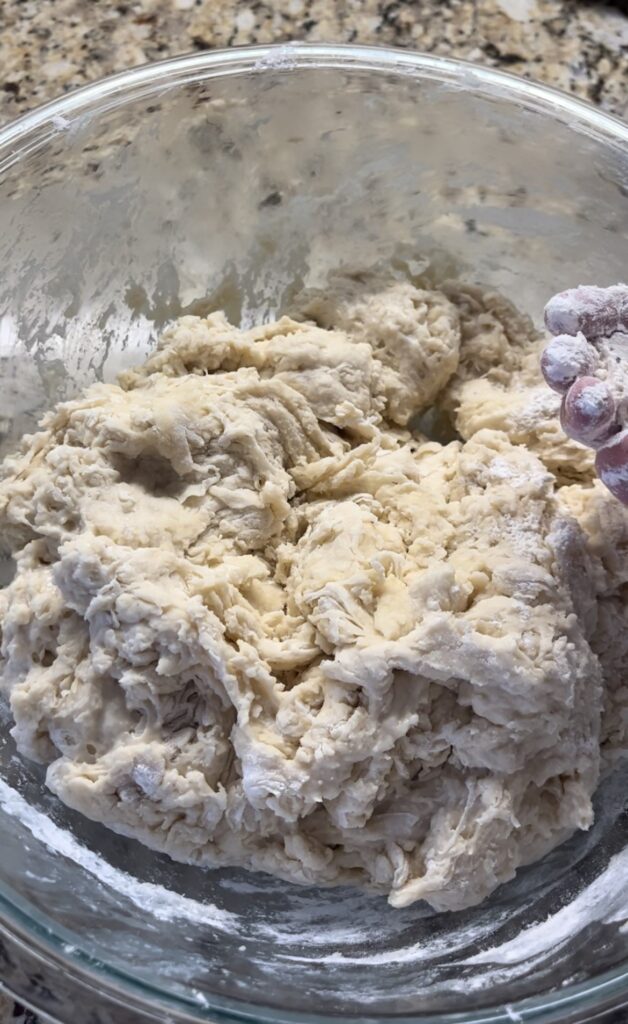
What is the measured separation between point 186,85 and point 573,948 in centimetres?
162

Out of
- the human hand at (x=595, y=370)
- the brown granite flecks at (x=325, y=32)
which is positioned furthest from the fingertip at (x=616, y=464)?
the brown granite flecks at (x=325, y=32)

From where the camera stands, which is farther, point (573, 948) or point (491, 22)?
point (491, 22)

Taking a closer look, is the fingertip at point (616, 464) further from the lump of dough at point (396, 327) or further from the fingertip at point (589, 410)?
the lump of dough at point (396, 327)

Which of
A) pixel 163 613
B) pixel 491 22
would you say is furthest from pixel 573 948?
pixel 491 22

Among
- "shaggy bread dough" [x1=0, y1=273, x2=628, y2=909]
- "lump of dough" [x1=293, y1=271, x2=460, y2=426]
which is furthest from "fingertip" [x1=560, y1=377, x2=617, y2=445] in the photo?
"lump of dough" [x1=293, y1=271, x2=460, y2=426]

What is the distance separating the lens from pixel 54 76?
7.18 feet

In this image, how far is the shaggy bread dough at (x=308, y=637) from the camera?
1.28 m

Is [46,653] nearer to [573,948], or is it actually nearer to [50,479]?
[50,479]

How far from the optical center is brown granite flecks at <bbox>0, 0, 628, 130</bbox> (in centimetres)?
220

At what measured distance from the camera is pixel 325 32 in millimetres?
2246

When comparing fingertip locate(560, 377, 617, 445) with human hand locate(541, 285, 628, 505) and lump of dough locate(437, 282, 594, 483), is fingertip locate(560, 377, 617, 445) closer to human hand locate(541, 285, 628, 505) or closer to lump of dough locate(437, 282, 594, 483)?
human hand locate(541, 285, 628, 505)

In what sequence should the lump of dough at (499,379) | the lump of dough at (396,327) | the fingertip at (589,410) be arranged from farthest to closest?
the lump of dough at (396,327)
the lump of dough at (499,379)
the fingertip at (589,410)

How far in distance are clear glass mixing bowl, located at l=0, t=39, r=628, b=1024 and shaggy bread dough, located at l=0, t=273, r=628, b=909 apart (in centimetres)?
9

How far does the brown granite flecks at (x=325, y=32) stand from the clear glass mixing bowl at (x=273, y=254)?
583 mm
